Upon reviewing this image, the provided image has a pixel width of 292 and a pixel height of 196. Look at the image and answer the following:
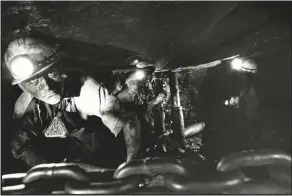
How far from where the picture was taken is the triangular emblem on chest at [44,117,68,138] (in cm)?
140

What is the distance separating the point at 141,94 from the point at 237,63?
416 millimetres

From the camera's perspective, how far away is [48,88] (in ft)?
4.66

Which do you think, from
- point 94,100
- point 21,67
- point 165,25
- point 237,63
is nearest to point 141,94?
point 94,100

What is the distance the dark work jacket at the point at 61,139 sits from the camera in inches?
55.0

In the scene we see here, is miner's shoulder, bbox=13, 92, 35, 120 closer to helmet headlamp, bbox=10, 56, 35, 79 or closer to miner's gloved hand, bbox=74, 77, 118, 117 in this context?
helmet headlamp, bbox=10, 56, 35, 79

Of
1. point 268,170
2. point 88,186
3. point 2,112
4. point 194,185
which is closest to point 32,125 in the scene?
point 2,112

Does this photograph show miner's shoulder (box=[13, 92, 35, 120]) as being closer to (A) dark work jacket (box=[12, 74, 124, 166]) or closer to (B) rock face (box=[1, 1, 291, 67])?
(A) dark work jacket (box=[12, 74, 124, 166])

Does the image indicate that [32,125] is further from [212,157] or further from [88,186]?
[212,157]

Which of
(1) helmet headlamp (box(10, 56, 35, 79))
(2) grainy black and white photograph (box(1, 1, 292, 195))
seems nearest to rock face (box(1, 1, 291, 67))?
(2) grainy black and white photograph (box(1, 1, 292, 195))

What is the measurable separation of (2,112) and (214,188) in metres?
0.94

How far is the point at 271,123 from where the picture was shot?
135 cm

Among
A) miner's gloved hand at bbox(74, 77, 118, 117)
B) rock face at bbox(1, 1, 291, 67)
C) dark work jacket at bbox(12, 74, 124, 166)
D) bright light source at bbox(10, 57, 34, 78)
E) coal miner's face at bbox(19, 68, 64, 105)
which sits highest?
rock face at bbox(1, 1, 291, 67)

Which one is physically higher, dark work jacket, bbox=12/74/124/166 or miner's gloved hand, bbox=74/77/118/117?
miner's gloved hand, bbox=74/77/118/117

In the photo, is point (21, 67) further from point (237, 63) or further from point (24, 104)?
point (237, 63)
